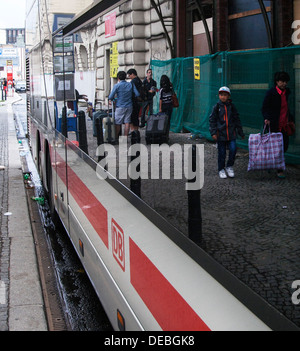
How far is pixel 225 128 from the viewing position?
97.7 inches

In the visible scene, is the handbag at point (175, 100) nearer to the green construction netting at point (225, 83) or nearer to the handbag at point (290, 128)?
the green construction netting at point (225, 83)

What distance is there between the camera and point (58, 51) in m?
5.63

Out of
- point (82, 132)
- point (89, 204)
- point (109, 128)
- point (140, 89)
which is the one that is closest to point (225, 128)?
point (140, 89)

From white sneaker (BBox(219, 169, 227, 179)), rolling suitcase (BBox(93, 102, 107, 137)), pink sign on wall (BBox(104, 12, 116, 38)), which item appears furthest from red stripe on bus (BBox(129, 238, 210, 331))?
pink sign on wall (BBox(104, 12, 116, 38))

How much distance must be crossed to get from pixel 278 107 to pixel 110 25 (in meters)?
1.76

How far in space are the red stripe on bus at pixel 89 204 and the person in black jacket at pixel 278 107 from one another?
63.2 inches

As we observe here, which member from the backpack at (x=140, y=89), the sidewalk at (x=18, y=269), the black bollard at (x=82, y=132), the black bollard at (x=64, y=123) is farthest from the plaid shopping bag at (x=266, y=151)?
the black bollard at (x=64, y=123)

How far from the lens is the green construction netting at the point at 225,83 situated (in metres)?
2.57

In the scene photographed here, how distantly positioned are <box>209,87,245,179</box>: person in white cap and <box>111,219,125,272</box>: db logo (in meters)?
0.97

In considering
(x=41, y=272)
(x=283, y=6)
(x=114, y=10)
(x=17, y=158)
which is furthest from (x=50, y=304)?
(x=17, y=158)

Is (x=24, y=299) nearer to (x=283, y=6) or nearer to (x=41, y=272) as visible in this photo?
(x=41, y=272)

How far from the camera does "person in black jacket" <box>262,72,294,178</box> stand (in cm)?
230
